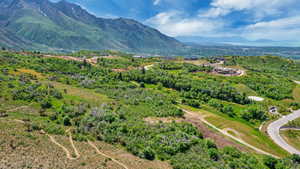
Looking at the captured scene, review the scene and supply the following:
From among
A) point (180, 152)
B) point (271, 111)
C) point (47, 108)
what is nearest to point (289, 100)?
point (271, 111)

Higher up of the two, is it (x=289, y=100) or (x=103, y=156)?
(x=103, y=156)

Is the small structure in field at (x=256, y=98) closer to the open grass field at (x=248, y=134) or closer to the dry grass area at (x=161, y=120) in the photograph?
the open grass field at (x=248, y=134)

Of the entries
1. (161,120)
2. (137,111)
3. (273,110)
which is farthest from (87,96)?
(273,110)

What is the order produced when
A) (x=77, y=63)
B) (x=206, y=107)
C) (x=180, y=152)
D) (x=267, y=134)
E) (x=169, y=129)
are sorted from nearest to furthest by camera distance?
(x=180, y=152)
(x=169, y=129)
(x=267, y=134)
(x=206, y=107)
(x=77, y=63)

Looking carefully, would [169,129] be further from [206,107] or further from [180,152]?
[206,107]

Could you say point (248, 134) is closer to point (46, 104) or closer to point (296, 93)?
point (46, 104)
